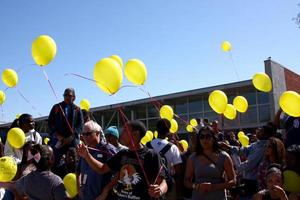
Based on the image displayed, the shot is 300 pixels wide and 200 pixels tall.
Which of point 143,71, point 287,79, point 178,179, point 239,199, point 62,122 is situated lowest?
point 239,199

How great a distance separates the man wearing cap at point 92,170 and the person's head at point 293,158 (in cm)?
201

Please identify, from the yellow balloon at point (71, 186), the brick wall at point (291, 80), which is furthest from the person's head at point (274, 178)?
the brick wall at point (291, 80)

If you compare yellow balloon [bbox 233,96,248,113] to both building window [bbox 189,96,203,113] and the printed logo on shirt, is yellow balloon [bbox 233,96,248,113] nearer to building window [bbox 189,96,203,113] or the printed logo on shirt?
the printed logo on shirt

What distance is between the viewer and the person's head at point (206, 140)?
425cm

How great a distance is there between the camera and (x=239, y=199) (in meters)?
6.16

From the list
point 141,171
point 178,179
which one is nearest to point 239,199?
point 178,179

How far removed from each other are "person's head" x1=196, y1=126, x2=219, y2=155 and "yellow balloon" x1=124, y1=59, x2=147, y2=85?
1088mm

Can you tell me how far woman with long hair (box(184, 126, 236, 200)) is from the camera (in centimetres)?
408

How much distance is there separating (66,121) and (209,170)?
2645mm

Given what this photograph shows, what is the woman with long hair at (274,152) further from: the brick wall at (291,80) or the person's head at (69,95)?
the brick wall at (291,80)

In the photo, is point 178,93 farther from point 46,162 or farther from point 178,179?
point 46,162

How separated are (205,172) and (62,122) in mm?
2738

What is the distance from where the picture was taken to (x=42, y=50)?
505cm

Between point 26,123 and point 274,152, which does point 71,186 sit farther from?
point 274,152
